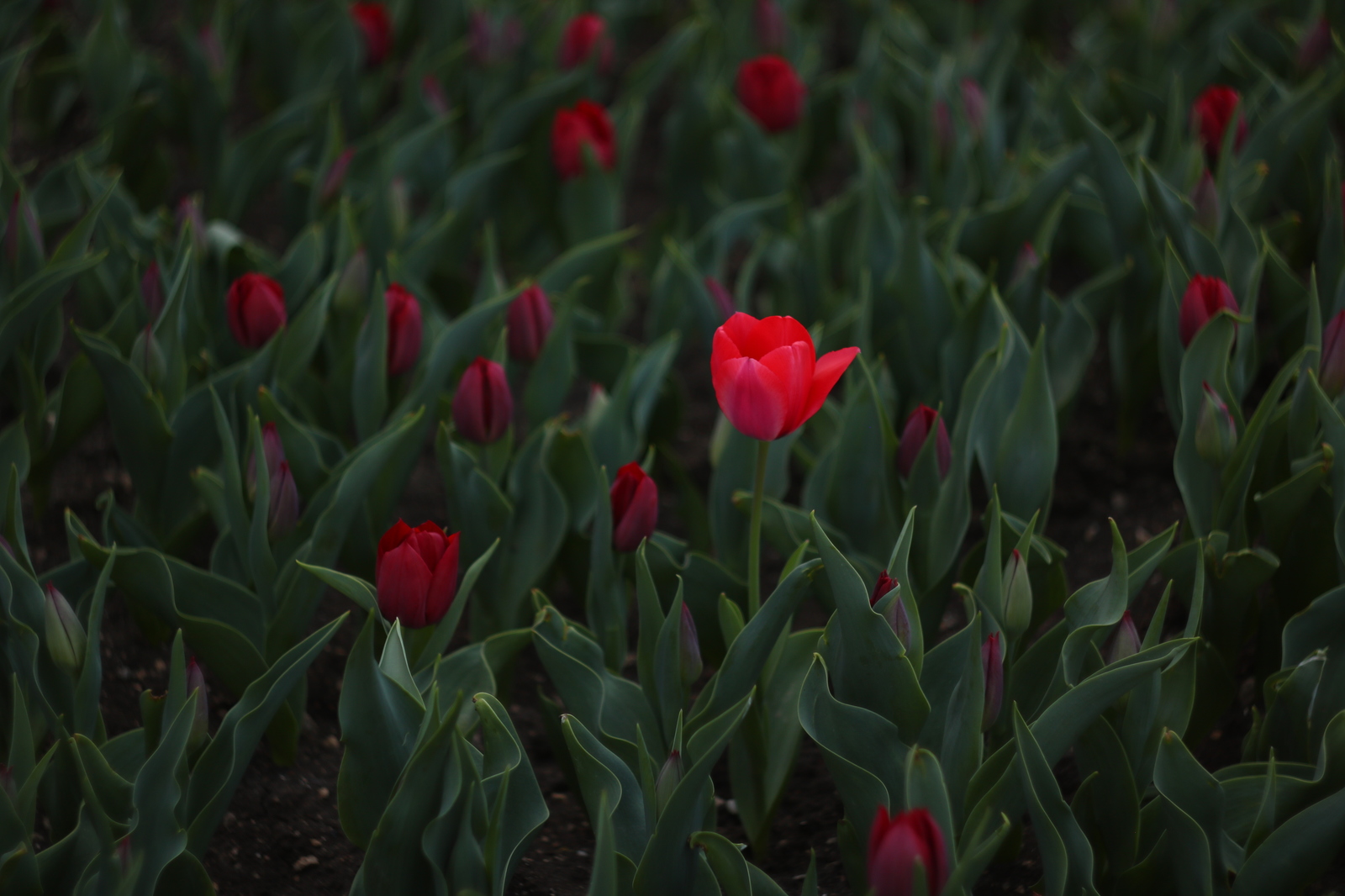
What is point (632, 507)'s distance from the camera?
1493 millimetres

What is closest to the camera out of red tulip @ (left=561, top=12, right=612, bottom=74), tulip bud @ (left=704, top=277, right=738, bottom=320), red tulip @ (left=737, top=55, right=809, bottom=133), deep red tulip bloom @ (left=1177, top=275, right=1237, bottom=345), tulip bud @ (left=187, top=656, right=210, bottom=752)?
tulip bud @ (left=187, top=656, right=210, bottom=752)

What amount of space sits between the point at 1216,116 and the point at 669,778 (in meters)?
1.66

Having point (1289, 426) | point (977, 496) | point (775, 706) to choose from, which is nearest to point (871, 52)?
point (977, 496)

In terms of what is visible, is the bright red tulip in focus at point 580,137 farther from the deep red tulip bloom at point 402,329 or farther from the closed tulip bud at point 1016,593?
the closed tulip bud at point 1016,593

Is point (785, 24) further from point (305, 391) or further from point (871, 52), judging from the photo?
point (305, 391)

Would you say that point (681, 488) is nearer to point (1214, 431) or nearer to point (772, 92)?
point (1214, 431)

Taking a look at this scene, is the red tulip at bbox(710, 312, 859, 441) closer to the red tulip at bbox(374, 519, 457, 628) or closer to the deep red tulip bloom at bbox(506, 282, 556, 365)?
the red tulip at bbox(374, 519, 457, 628)

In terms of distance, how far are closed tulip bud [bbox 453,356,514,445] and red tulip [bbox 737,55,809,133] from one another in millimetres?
1257

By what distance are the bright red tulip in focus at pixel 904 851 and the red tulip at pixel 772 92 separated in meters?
1.95

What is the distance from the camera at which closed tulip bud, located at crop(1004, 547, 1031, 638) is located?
1.34m

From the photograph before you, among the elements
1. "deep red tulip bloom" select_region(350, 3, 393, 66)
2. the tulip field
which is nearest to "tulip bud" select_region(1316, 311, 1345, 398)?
the tulip field

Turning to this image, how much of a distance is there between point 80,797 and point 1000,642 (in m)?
1.04

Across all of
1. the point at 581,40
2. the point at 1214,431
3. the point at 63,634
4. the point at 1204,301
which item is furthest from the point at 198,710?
the point at 581,40

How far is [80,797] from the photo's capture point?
4.23 feet
